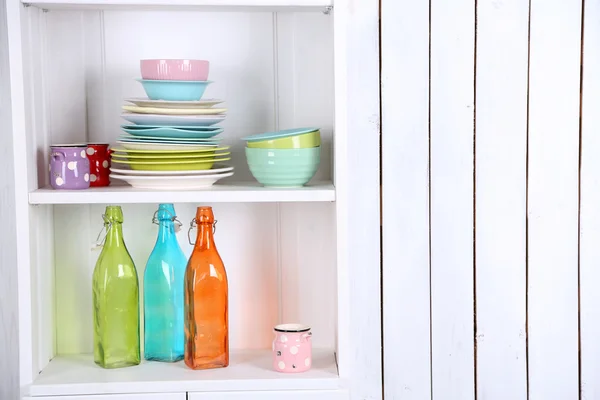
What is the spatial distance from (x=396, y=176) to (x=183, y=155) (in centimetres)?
47

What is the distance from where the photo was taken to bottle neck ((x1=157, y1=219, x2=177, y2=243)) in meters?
1.69

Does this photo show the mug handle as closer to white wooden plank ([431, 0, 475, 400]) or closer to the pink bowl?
the pink bowl

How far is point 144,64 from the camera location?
159cm

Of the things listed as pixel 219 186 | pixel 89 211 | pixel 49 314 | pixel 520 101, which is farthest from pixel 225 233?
pixel 520 101

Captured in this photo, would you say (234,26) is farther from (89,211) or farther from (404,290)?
(404,290)

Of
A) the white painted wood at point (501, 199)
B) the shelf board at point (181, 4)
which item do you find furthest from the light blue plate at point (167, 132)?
the white painted wood at point (501, 199)

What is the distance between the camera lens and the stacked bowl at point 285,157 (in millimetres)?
1603

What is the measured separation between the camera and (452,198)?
1.78 meters

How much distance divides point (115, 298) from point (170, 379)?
20 cm

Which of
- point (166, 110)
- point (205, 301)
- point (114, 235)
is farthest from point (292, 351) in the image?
point (166, 110)

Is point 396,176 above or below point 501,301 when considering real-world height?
above

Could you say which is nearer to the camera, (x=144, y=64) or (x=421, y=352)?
(x=144, y=64)

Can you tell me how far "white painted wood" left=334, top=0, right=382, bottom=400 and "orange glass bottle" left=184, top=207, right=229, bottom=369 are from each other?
0.91 feet

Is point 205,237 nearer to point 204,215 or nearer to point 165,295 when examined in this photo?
point 204,215
